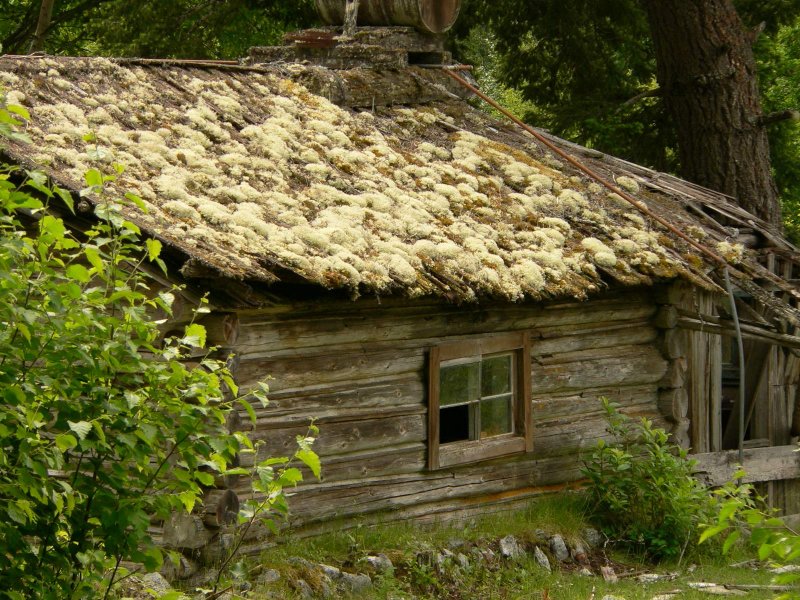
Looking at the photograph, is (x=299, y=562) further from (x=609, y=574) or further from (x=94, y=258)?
(x=94, y=258)

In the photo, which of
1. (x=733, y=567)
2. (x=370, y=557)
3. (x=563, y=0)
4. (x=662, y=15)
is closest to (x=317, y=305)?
(x=370, y=557)

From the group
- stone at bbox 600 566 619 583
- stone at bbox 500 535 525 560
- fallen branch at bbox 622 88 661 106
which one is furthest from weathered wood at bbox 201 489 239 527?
fallen branch at bbox 622 88 661 106

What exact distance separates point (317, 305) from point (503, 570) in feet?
9.03

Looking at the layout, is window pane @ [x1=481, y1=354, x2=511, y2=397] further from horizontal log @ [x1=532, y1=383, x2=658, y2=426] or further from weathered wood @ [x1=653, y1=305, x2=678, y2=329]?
weathered wood @ [x1=653, y1=305, x2=678, y2=329]

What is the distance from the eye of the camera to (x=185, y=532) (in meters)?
8.52

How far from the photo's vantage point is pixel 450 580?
9750 mm

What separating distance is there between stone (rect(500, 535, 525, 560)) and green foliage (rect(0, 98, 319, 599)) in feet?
17.7

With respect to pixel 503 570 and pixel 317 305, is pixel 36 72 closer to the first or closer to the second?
pixel 317 305

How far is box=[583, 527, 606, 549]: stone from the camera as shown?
11167 mm

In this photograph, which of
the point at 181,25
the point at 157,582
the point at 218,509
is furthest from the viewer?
the point at 181,25

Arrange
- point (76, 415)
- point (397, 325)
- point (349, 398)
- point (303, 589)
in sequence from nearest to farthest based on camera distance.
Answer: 1. point (76, 415)
2. point (303, 589)
3. point (349, 398)
4. point (397, 325)

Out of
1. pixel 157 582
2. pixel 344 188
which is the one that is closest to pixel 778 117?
pixel 344 188

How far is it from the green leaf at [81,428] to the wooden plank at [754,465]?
8.51m

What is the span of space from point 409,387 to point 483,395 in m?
1.02
